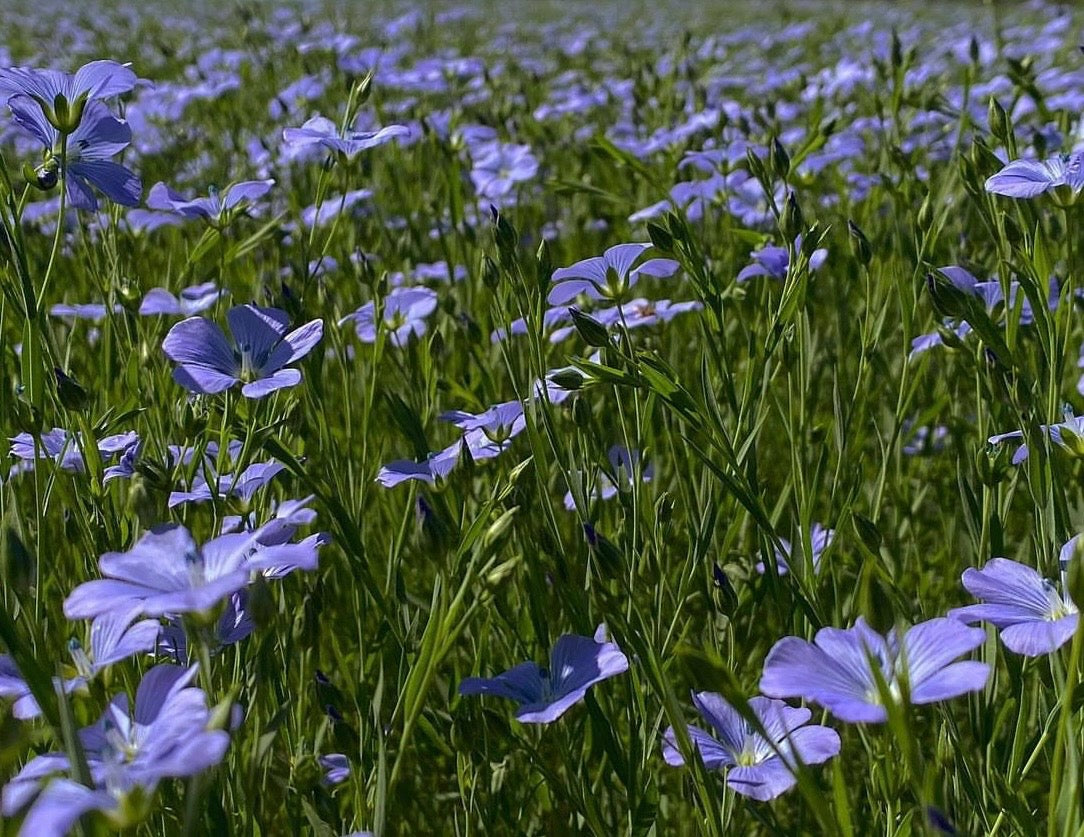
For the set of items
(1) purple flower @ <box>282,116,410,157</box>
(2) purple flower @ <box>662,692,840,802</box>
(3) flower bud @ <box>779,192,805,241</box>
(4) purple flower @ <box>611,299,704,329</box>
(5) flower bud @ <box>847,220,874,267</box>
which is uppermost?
(1) purple flower @ <box>282,116,410,157</box>

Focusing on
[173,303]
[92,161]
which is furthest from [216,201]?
[92,161]

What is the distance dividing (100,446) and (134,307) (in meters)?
0.28

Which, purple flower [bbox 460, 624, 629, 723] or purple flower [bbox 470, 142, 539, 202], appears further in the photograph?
purple flower [bbox 470, 142, 539, 202]

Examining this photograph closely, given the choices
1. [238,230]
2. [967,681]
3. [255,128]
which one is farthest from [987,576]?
[255,128]

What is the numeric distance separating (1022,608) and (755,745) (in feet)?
0.79

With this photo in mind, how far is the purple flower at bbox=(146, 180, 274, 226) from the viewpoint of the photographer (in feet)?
4.25

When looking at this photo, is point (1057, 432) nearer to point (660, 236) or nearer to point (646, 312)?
point (660, 236)

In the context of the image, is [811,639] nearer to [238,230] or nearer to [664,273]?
[664,273]

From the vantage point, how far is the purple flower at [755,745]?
815 mm

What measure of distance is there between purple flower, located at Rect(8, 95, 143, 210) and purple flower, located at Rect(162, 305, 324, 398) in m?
0.20

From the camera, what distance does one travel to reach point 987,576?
0.83 meters

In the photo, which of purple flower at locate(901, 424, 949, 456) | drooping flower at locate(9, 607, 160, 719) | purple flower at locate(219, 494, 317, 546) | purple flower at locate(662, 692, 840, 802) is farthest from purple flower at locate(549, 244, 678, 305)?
purple flower at locate(901, 424, 949, 456)

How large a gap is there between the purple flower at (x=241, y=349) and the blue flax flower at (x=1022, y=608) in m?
0.59

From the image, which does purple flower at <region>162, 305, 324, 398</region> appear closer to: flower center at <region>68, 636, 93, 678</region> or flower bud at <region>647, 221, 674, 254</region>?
flower center at <region>68, 636, 93, 678</region>
